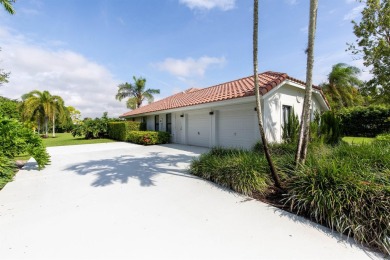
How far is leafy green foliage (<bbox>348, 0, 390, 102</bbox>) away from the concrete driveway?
14620mm

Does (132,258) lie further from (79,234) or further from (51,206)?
(51,206)

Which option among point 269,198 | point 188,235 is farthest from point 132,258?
point 269,198

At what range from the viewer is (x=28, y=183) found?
568 centimetres

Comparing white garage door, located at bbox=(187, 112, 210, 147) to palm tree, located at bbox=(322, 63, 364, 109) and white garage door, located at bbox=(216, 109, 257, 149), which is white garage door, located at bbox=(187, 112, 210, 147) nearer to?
white garage door, located at bbox=(216, 109, 257, 149)

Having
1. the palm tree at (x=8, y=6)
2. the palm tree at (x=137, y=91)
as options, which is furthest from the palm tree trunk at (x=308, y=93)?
the palm tree at (x=137, y=91)

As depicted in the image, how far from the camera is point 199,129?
47.0 ft

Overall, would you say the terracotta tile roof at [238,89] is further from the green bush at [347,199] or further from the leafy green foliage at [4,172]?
the leafy green foliage at [4,172]

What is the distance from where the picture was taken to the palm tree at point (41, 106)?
1041 inches

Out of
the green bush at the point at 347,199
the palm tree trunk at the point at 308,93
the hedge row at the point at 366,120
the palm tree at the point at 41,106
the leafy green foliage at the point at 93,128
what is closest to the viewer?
the green bush at the point at 347,199

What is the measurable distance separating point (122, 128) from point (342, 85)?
2519cm

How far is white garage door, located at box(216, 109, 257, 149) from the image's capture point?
1053 cm

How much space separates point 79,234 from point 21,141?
207 inches

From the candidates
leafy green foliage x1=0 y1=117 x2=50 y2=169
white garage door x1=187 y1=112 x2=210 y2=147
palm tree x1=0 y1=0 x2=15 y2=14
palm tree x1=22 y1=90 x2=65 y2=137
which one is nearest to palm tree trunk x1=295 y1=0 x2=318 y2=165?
leafy green foliage x1=0 y1=117 x2=50 y2=169

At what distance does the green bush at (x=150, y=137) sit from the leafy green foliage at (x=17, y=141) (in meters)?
8.19
